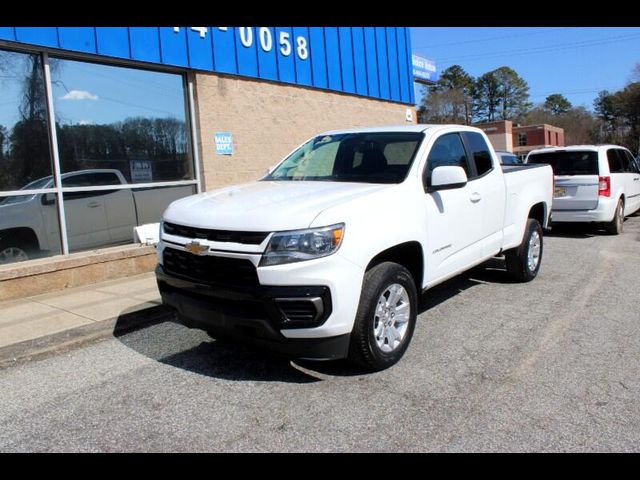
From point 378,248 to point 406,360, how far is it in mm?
1053

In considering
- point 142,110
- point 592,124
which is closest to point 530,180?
point 142,110

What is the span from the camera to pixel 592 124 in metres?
103

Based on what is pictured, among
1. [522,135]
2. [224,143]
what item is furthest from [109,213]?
[522,135]

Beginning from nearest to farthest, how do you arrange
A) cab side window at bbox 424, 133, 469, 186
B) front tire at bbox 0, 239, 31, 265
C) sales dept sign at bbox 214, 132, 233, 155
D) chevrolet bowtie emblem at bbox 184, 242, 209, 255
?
1. chevrolet bowtie emblem at bbox 184, 242, 209, 255
2. cab side window at bbox 424, 133, 469, 186
3. front tire at bbox 0, 239, 31, 265
4. sales dept sign at bbox 214, 132, 233, 155

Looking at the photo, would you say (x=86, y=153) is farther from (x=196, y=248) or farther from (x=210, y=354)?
(x=196, y=248)

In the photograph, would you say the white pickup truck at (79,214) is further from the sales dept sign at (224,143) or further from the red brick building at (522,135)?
the red brick building at (522,135)

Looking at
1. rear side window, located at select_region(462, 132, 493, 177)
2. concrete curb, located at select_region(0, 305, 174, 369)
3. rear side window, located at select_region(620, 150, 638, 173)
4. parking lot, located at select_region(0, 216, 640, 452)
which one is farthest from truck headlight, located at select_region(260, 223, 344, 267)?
rear side window, located at select_region(620, 150, 638, 173)

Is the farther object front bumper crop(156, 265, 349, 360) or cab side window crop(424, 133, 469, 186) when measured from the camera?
cab side window crop(424, 133, 469, 186)

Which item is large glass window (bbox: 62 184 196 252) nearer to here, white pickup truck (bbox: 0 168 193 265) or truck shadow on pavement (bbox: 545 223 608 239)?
white pickup truck (bbox: 0 168 193 265)

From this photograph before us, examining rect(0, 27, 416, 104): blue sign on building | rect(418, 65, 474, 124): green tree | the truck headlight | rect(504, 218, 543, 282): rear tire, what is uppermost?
rect(418, 65, 474, 124): green tree

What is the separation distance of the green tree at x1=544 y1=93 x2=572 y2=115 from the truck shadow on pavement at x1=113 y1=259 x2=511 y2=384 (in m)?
141

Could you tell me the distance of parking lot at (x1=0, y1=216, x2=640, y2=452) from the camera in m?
3.17

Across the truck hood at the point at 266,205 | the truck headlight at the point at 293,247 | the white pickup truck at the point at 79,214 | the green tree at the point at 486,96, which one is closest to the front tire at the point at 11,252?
the white pickup truck at the point at 79,214

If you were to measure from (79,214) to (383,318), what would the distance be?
5514 millimetres
